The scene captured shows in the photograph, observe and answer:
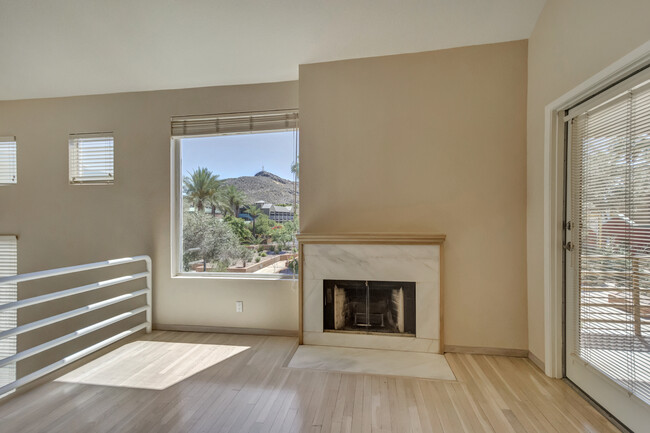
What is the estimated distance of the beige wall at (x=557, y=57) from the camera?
1526mm

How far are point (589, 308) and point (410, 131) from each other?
1866 millimetres

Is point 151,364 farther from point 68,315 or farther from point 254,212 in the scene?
point 254,212

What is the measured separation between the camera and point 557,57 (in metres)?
2.06

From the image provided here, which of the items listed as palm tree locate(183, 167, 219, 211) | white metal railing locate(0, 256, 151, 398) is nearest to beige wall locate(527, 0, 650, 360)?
palm tree locate(183, 167, 219, 211)

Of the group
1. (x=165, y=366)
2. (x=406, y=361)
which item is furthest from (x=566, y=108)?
(x=165, y=366)

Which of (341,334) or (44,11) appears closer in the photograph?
(44,11)

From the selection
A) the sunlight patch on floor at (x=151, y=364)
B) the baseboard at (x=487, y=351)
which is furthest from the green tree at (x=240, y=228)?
the baseboard at (x=487, y=351)

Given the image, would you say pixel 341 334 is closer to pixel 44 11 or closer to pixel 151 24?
pixel 151 24

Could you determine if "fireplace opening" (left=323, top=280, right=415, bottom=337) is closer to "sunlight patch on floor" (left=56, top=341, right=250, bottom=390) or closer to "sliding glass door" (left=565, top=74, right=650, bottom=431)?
"sunlight patch on floor" (left=56, top=341, right=250, bottom=390)

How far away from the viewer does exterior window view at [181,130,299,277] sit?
310cm

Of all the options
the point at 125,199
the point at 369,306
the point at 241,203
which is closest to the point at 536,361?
the point at 369,306

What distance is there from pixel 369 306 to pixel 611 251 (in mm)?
1766

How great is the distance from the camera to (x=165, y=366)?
7.68ft

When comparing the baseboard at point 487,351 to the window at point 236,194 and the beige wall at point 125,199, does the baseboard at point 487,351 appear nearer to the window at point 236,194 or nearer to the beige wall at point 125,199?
the beige wall at point 125,199
